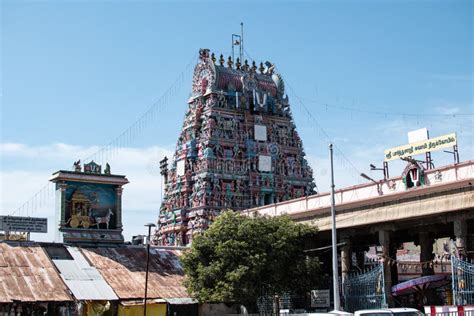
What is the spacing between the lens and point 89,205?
211ft

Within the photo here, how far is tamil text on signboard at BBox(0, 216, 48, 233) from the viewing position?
60719 millimetres

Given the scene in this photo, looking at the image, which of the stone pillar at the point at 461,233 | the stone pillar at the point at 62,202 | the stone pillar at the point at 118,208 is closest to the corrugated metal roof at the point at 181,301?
the stone pillar at the point at 118,208

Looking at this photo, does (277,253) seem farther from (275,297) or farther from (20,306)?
(20,306)

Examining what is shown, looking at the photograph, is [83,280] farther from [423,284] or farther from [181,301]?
[423,284]

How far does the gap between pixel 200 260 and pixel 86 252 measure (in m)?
12.2

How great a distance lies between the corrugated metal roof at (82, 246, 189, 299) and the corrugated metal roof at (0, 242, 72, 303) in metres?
4.20

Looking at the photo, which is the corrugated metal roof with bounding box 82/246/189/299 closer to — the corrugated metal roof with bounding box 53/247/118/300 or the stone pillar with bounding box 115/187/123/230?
the corrugated metal roof with bounding box 53/247/118/300

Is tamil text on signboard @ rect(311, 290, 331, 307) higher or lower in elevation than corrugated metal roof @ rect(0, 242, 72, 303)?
lower

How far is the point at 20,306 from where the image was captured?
50.5 metres

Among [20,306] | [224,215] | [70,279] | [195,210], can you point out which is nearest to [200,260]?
[224,215]

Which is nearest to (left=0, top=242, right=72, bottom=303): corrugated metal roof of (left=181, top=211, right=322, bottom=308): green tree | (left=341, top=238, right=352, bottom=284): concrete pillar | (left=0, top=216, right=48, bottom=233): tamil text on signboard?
(left=0, top=216, right=48, bottom=233): tamil text on signboard

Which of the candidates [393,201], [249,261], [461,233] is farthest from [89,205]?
[461,233]

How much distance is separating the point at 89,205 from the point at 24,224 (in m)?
6.07

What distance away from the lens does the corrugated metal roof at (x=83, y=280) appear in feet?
171
